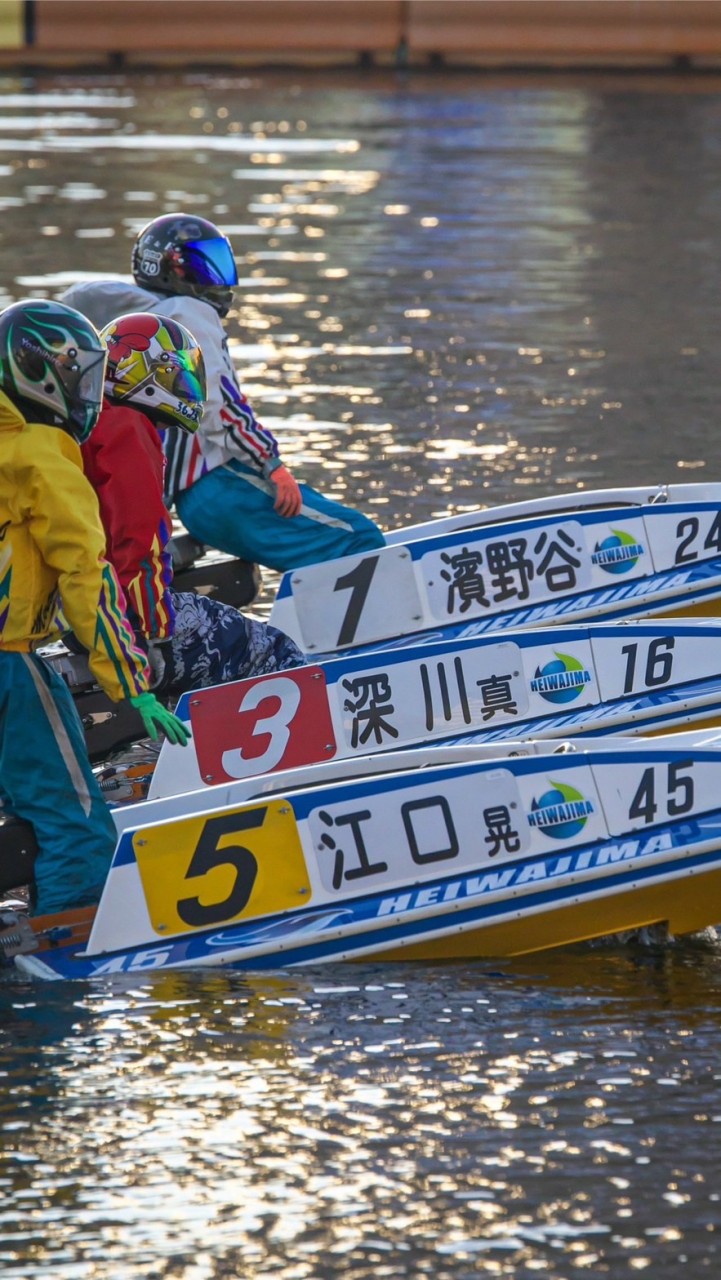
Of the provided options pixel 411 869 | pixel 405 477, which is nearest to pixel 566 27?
pixel 405 477

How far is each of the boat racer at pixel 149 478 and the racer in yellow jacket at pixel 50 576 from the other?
103 centimetres

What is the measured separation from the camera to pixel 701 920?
6.26m

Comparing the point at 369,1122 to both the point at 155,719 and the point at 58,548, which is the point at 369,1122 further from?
the point at 58,548

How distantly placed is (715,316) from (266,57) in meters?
18.3

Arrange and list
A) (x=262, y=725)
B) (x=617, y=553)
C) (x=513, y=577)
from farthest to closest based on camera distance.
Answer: (x=617, y=553) < (x=513, y=577) < (x=262, y=725)

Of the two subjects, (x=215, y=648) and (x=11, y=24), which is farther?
(x=11, y=24)

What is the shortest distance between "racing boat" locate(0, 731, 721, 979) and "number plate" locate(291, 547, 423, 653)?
2659 millimetres

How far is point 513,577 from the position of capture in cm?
915

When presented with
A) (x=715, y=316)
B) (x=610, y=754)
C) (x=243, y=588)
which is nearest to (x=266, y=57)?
(x=715, y=316)

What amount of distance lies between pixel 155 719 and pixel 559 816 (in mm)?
1231

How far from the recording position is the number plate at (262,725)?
24.3 ft

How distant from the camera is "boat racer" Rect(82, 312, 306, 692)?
7.00m

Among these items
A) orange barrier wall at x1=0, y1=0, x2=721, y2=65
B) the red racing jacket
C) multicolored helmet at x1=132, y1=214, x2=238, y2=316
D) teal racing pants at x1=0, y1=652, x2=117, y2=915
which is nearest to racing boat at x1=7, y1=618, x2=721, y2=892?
the red racing jacket

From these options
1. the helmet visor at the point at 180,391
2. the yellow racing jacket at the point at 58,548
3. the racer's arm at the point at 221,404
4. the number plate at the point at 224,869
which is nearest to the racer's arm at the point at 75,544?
the yellow racing jacket at the point at 58,548
